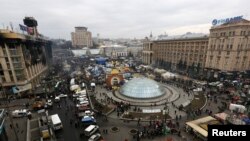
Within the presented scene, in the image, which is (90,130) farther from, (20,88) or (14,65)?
(14,65)

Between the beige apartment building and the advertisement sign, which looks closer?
the advertisement sign

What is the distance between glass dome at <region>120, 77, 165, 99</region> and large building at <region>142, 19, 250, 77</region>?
114 ft

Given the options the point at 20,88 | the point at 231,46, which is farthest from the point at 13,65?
the point at 231,46

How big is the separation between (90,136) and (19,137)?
1223 centimetres

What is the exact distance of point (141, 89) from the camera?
43.8 metres

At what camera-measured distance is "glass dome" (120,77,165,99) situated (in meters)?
42.9

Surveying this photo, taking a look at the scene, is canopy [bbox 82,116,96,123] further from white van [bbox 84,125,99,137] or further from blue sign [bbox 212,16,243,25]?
blue sign [bbox 212,16,243,25]

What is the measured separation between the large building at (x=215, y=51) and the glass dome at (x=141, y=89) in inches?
1365

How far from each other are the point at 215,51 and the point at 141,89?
42.7 metres

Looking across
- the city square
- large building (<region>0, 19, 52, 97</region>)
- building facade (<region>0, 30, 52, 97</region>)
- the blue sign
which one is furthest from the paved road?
the blue sign

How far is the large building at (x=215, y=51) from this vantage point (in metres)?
56.4

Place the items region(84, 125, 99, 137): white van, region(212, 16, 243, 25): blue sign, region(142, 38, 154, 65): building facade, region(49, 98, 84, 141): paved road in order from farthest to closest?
1. region(142, 38, 154, 65): building facade
2. region(212, 16, 243, 25): blue sign
3. region(84, 125, 99, 137): white van
4. region(49, 98, 84, 141): paved road


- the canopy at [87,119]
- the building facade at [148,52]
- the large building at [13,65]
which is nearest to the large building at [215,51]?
the building facade at [148,52]

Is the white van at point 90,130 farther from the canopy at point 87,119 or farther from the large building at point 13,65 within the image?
the large building at point 13,65
